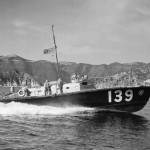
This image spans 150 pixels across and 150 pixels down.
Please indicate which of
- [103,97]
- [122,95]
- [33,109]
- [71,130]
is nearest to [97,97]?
[103,97]

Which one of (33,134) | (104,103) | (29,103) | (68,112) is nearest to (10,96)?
(29,103)

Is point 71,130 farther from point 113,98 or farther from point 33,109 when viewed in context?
point 33,109

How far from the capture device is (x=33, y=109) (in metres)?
24.2

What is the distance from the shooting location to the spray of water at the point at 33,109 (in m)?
23.0

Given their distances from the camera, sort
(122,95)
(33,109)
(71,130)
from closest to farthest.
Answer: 1. (71,130)
2. (122,95)
3. (33,109)

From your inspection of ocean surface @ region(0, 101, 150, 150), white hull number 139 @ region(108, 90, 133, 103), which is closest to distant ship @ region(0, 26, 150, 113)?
white hull number 139 @ region(108, 90, 133, 103)

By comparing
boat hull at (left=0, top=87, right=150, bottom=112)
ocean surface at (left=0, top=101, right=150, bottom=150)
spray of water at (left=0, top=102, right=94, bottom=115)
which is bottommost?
ocean surface at (left=0, top=101, right=150, bottom=150)

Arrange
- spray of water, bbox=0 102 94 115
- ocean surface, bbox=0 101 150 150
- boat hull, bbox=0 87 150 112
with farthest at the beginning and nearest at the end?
spray of water, bbox=0 102 94 115
boat hull, bbox=0 87 150 112
ocean surface, bbox=0 101 150 150

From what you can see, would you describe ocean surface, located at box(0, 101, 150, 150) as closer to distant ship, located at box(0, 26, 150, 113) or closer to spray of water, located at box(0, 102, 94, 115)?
spray of water, located at box(0, 102, 94, 115)

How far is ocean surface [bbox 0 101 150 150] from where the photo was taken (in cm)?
1305

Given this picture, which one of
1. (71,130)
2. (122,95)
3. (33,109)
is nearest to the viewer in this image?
(71,130)

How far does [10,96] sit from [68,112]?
643cm

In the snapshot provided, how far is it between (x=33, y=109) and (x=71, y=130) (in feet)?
27.8

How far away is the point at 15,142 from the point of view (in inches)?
529
